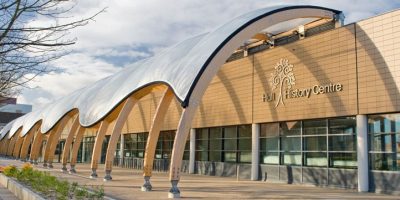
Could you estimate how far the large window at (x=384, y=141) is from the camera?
18.7m

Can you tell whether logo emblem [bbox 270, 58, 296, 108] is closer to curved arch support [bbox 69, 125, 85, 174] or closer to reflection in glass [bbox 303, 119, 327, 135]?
reflection in glass [bbox 303, 119, 327, 135]

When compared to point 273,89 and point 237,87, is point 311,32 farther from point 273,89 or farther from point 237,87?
point 237,87

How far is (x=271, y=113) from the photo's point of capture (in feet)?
82.9

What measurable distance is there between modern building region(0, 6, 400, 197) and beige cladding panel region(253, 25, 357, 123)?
50mm

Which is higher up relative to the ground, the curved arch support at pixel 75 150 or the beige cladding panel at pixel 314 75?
the beige cladding panel at pixel 314 75

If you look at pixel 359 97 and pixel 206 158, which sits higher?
pixel 359 97

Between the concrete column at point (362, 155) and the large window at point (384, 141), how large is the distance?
0.22 m

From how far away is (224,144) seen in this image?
98.5 feet

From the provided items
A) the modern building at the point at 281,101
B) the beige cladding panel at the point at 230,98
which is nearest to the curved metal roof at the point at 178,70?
the modern building at the point at 281,101

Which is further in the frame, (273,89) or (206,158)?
(206,158)

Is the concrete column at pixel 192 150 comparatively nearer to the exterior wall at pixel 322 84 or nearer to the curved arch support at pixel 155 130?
the exterior wall at pixel 322 84

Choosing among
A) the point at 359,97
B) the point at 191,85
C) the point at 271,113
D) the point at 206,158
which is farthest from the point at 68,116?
the point at 359,97

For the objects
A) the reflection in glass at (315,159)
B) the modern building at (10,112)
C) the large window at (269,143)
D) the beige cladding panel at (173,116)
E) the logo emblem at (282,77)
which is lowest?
the reflection in glass at (315,159)

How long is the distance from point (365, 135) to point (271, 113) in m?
6.42
